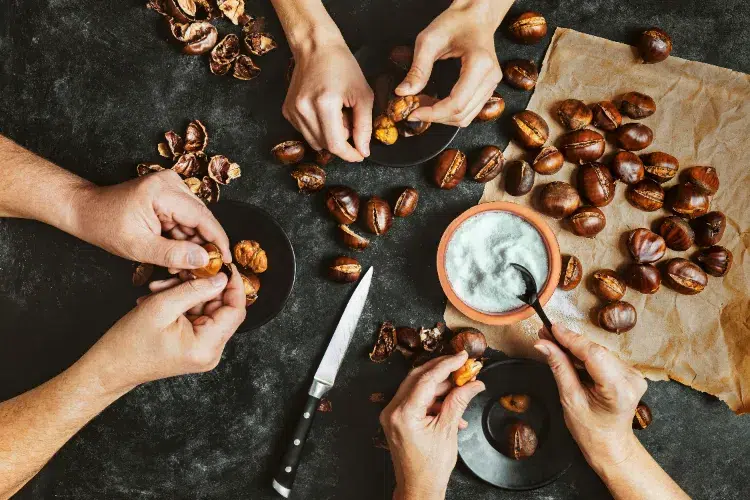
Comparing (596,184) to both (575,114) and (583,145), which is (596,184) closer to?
(583,145)

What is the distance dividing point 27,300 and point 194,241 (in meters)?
0.95

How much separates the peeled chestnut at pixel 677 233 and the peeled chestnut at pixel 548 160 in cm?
49

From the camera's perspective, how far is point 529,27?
7.62 feet

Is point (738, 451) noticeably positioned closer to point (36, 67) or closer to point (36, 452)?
point (36, 452)

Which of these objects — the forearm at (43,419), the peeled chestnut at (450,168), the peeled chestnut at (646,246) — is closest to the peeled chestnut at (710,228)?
the peeled chestnut at (646,246)

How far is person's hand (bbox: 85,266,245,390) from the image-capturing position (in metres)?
1.77

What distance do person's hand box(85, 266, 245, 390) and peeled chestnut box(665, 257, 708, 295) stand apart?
1.65 meters

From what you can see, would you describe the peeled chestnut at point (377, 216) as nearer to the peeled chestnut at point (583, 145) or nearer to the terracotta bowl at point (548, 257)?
the terracotta bowl at point (548, 257)

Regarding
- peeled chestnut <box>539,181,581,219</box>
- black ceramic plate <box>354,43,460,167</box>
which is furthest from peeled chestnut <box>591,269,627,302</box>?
black ceramic plate <box>354,43,460,167</box>

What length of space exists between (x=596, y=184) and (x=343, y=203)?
0.98 metres

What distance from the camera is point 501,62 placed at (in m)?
2.43

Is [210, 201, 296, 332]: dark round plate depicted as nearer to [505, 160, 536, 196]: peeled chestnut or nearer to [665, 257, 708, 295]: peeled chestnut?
[505, 160, 536, 196]: peeled chestnut

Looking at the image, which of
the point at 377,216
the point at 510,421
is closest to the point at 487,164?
the point at 377,216

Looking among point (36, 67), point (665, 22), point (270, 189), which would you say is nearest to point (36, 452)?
point (270, 189)
